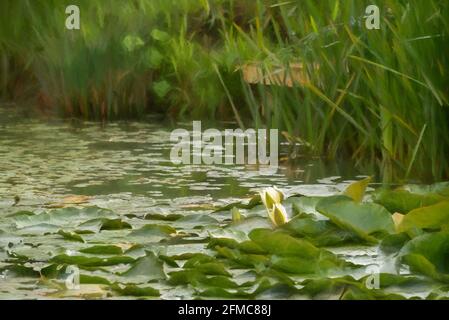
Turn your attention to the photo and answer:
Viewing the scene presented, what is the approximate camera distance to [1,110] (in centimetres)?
794

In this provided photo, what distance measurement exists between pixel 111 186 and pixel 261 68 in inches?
48.6

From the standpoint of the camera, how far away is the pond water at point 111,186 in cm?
380

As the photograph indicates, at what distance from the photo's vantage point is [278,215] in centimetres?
407

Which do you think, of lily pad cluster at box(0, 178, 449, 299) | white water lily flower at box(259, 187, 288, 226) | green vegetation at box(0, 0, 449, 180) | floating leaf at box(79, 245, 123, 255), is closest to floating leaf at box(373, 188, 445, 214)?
lily pad cluster at box(0, 178, 449, 299)

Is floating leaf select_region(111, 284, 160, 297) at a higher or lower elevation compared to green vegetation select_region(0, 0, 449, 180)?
lower

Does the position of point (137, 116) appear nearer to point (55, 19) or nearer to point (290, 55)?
point (55, 19)

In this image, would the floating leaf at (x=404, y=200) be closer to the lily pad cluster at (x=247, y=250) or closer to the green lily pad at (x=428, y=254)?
the lily pad cluster at (x=247, y=250)

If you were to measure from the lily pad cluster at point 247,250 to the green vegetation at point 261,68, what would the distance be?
2.28 ft

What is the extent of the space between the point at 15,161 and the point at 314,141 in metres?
1.44

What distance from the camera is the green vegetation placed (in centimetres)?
505

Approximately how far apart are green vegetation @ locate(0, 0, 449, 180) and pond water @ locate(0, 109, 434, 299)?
235mm

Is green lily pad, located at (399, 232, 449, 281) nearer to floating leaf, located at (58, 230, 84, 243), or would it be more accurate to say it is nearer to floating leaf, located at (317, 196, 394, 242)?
floating leaf, located at (317, 196, 394, 242)

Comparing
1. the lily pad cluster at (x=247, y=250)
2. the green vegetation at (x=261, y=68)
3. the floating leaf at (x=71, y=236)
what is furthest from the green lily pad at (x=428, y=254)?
the green vegetation at (x=261, y=68)

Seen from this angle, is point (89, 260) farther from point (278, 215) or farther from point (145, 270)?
point (278, 215)
